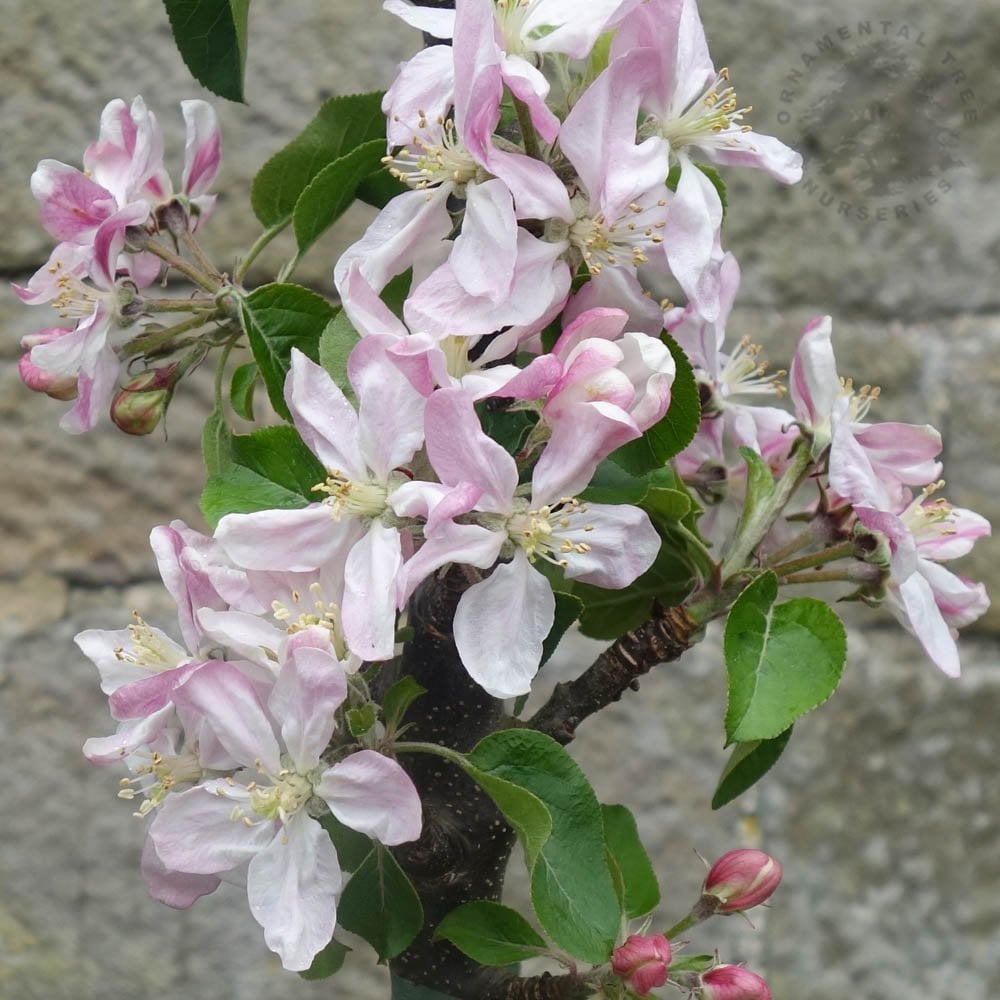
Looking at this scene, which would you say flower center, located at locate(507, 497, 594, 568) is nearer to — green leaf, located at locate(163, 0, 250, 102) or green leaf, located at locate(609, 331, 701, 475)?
green leaf, located at locate(609, 331, 701, 475)

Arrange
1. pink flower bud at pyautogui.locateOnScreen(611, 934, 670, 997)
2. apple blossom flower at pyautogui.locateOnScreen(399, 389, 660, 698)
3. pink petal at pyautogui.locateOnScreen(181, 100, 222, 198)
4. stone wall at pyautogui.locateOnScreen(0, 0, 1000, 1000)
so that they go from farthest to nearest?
stone wall at pyautogui.locateOnScreen(0, 0, 1000, 1000) < pink petal at pyautogui.locateOnScreen(181, 100, 222, 198) < pink flower bud at pyautogui.locateOnScreen(611, 934, 670, 997) < apple blossom flower at pyautogui.locateOnScreen(399, 389, 660, 698)

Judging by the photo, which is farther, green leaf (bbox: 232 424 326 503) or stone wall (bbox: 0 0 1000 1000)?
stone wall (bbox: 0 0 1000 1000)

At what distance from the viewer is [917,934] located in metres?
1.40

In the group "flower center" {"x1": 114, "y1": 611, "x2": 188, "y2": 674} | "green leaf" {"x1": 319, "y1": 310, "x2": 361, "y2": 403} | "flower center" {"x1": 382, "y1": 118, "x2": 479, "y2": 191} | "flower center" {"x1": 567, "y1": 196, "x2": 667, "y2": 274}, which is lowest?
"flower center" {"x1": 114, "y1": 611, "x2": 188, "y2": 674}

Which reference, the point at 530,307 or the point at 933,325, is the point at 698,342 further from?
the point at 933,325

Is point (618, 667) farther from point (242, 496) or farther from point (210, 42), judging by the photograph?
point (210, 42)

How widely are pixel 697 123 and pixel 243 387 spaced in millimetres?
266

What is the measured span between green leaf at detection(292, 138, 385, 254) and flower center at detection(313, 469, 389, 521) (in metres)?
0.16

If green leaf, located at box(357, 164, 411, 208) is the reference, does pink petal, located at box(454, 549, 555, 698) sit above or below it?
below

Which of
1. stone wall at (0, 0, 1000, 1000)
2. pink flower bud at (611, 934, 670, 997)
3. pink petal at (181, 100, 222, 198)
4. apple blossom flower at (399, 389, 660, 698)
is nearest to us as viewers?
apple blossom flower at (399, 389, 660, 698)

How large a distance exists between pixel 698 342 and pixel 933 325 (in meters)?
0.95

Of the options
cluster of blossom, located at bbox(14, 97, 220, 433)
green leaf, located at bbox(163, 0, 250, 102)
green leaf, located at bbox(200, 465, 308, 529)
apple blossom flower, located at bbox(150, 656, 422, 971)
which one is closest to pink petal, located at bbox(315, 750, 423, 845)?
apple blossom flower, located at bbox(150, 656, 422, 971)

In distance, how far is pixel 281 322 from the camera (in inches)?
19.6

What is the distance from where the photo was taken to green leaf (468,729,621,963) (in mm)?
459
